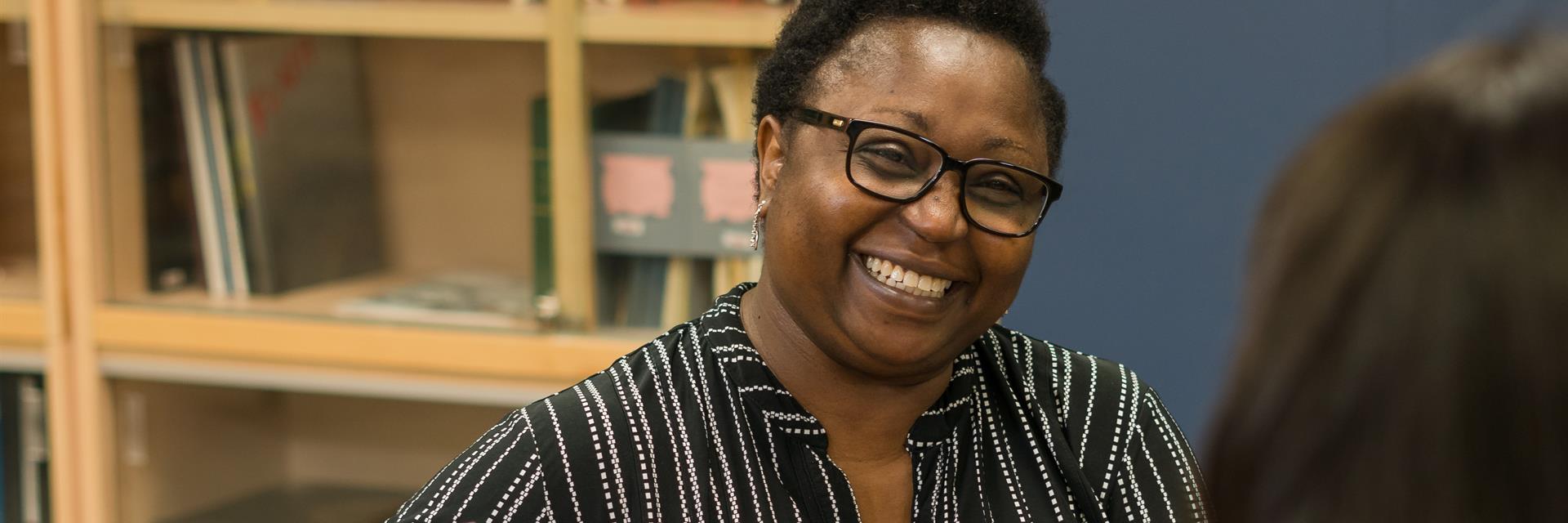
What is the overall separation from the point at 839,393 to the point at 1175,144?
809 millimetres

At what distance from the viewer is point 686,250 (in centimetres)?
194

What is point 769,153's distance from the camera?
125cm

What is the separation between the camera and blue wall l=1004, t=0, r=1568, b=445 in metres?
1.77

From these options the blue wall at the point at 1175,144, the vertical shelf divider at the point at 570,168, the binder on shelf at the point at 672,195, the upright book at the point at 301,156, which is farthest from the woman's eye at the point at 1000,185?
the upright book at the point at 301,156

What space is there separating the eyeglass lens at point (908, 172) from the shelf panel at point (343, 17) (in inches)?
33.8

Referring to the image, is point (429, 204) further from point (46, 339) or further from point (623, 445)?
point (623, 445)

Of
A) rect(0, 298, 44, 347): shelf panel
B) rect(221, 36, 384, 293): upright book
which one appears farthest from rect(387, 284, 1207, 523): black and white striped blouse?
rect(0, 298, 44, 347): shelf panel

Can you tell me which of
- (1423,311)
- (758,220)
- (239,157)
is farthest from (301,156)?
(1423,311)

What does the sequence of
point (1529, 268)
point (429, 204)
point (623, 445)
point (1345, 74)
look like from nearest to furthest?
1. point (1529, 268)
2. point (623, 445)
3. point (1345, 74)
4. point (429, 204)

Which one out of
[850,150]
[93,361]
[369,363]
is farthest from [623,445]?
[93,361]

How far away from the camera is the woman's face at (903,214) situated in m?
1.15

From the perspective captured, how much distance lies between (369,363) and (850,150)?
3.39 feet

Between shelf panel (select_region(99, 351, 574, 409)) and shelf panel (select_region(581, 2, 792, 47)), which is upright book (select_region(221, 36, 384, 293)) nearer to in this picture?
shelf panel (select_region(99, 351, 574, 409))

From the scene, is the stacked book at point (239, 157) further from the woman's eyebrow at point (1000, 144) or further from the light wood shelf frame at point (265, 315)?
the woman's eyebrow at point (1000, 144)
